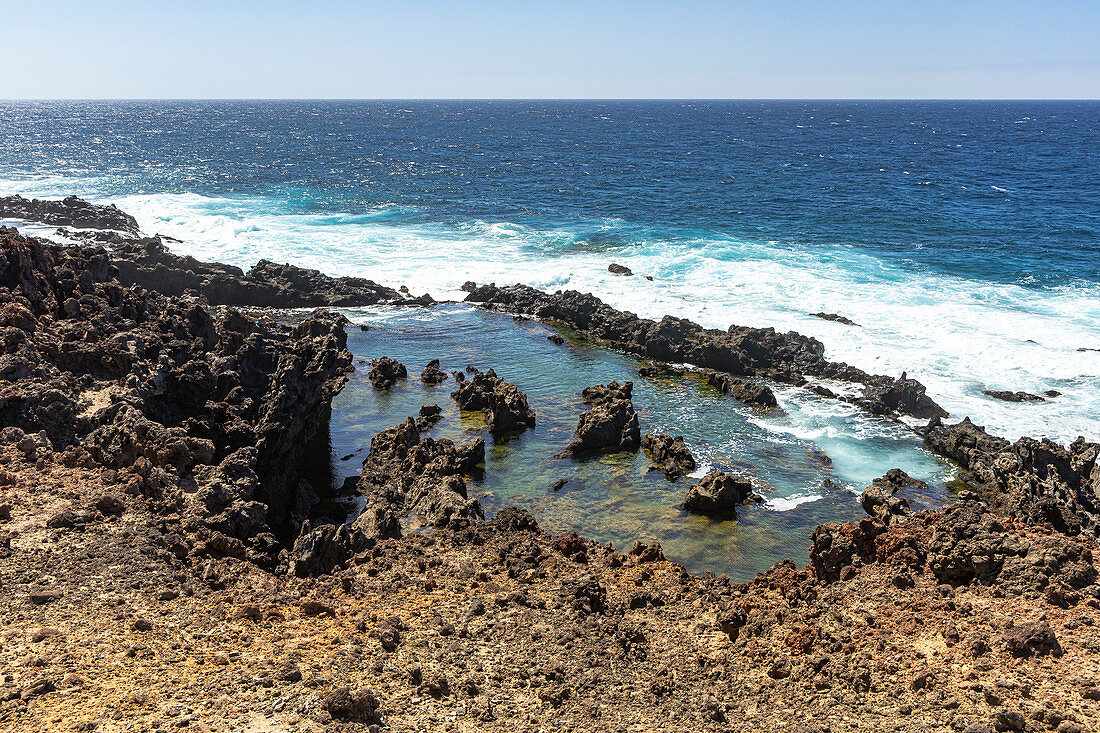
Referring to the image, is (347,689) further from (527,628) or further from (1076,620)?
(1076,620)

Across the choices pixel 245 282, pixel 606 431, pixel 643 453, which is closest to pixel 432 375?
pixel 606 431

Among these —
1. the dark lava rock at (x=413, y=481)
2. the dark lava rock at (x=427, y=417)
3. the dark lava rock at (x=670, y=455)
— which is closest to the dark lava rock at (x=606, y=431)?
the dark lava rock at (x=670, y=455)

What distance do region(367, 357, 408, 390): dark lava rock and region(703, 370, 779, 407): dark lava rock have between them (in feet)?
44.5

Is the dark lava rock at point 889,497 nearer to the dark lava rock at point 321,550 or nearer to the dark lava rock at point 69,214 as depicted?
the dark lava rock at point 321,550

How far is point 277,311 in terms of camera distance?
43656 millimetres

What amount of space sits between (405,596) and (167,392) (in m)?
9.96

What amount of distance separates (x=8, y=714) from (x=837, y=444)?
25241 mm

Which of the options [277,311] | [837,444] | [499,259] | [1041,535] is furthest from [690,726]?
[499,259]

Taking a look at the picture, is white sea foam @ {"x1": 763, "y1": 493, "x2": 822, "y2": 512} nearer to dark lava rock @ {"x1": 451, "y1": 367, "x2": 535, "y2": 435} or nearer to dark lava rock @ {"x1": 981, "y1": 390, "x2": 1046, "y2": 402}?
dark lava rock @ {"x1": 451, "y1": 367, "x2": 535, "y2": 435}

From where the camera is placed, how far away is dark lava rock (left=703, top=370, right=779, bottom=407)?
103 ft

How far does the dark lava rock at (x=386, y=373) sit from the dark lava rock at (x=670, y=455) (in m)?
11.8

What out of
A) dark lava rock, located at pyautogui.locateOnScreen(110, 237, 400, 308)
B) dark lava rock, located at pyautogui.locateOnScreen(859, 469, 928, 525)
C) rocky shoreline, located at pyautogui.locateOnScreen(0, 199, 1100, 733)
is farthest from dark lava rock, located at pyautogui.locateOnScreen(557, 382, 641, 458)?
dark lava rock, located at pyautogui.locateOnScreen(110, 237, 400, 308)

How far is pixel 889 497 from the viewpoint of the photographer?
20750 millimetres

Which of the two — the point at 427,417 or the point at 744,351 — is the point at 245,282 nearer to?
the point at 427,417
